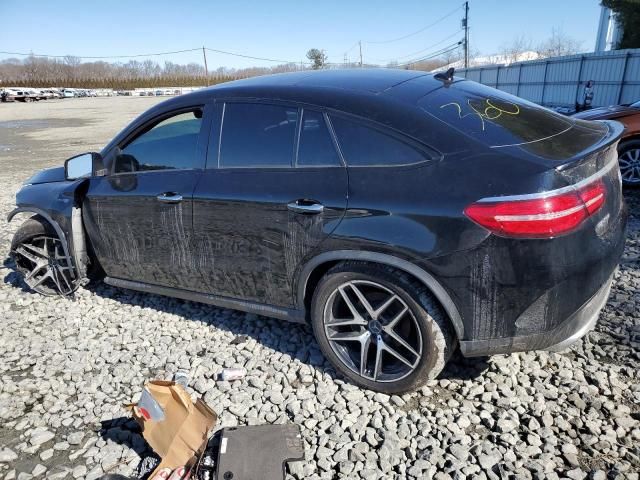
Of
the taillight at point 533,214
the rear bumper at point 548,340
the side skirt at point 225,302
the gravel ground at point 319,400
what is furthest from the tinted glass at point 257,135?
the rear bumper at point 548,340

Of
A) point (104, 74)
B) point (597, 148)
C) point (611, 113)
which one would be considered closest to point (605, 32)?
point (611, 113)

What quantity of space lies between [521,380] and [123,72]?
424ft

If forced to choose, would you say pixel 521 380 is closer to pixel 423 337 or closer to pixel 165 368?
pixel 423 337

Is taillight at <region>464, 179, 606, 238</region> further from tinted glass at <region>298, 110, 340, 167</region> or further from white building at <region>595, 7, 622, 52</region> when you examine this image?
white building at <region>595, 7, 622, 52</region>

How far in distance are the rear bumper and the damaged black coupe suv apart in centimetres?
1

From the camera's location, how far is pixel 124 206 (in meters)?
3.49

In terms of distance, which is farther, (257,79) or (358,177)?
(257,79)

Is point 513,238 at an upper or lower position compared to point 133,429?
upper

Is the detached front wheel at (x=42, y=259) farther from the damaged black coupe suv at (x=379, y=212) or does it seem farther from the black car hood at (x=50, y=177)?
the damaged black coupe suv at (x=379, y=212)

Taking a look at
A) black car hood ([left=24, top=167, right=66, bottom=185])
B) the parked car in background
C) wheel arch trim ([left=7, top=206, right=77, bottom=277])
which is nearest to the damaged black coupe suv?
wheel arch trim ([left=7, top=206, right=77, bottom=277])

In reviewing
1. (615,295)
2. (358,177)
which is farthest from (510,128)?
(615,295)

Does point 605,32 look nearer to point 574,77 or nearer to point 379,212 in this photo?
point 574,77

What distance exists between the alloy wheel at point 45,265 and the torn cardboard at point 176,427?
235 centimetres

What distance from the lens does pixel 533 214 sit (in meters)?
2.11
